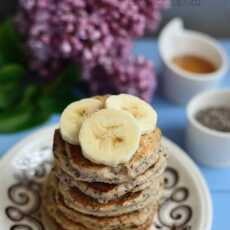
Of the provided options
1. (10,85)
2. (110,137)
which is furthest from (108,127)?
(10,85)

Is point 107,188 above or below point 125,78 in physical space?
below

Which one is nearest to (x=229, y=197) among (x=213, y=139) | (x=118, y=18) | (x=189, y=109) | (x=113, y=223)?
(x=213, y=139)

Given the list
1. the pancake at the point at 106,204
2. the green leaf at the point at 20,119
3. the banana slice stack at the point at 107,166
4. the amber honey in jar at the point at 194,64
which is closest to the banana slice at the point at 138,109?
the banana slice stack at the point at 107,166

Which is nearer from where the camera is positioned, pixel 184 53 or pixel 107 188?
pixel 107 188

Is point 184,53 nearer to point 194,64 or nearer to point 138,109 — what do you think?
point 194,64

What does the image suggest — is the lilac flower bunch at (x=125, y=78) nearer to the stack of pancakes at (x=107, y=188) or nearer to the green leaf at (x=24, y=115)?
the green leaf at (x=24, y=115)

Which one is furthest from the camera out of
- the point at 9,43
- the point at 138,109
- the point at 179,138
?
the point at 9,43

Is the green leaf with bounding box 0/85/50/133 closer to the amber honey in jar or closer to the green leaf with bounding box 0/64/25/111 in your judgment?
the green leaf with bounding box 0/64/25/111
